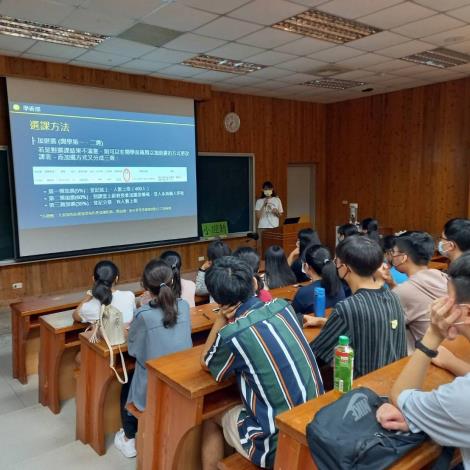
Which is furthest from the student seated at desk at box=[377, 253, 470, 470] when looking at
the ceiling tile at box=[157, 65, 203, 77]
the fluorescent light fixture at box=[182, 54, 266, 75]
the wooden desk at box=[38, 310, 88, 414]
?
the ceiling tile at box=[157, 65, 203, 77]

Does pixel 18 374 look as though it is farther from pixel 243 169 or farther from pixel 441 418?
pixel 243 169

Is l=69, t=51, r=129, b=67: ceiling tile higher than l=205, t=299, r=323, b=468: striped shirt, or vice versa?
l=69, t=51, r=129, b=67: ceiling tile

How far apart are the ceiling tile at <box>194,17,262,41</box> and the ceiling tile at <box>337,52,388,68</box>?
5.28 ft

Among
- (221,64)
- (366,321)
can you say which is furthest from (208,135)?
(366,321)

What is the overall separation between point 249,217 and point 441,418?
6093 millimetres

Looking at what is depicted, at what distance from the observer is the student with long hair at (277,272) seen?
3.40 meters

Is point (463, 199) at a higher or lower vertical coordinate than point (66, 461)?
higher

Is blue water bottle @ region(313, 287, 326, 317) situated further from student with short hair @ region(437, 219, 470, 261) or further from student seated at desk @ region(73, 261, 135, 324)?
student seated at desk @ region(73, 261, 135, 324)

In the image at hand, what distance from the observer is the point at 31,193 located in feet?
15.6

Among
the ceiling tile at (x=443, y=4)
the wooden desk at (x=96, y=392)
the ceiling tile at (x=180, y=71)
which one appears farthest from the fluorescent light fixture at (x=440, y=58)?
the wooden desk at (x=96, y=392)

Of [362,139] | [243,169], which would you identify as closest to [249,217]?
[243,169]

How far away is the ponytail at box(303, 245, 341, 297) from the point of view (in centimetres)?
246

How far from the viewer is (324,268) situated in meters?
2.46

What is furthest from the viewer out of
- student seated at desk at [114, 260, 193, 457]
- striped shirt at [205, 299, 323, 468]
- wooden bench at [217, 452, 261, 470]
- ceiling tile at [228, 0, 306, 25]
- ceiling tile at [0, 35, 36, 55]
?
ceiling tile at [0, 35, 36, 55]
